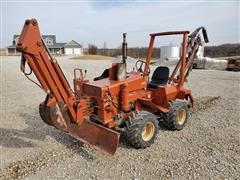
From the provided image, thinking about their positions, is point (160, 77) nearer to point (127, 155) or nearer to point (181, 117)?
point (181, 117)

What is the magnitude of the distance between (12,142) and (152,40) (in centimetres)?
398

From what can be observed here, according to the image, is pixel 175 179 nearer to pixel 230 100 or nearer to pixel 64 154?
pixel 64 154

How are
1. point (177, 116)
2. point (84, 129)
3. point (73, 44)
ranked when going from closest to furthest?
point (84, 129), point (177, 116), point (73, 44)

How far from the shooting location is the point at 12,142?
209 inches

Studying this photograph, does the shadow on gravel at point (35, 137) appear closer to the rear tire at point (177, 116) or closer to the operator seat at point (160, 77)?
the rear tire at point (177, 116)

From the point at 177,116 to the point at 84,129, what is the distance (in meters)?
2.26

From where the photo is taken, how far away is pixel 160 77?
236 inches

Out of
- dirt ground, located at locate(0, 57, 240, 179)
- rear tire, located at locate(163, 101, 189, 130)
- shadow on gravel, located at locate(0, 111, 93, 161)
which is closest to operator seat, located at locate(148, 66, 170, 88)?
rear tire, located at locate(163, 101, 189, 130)

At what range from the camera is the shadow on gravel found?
4992mm

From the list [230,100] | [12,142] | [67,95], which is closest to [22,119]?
[12,142]

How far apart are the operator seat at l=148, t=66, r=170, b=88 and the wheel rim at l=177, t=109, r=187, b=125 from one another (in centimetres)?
78

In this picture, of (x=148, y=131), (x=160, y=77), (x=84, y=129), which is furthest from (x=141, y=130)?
(x=160, y=77)

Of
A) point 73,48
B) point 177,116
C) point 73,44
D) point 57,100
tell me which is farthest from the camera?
point 73,48

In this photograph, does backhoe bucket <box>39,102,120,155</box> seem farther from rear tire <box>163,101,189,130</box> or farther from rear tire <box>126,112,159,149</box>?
rear tire <box>163,101,189,130</box>
